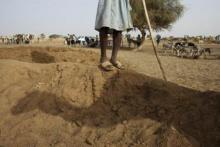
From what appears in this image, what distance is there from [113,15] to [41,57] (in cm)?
532

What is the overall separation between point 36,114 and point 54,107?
0.26 metres

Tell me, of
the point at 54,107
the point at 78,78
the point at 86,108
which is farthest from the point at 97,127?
the point at 78,78

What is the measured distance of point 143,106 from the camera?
430cm

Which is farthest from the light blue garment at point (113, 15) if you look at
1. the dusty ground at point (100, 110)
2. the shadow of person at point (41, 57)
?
the shadow of person at point (41, 57)

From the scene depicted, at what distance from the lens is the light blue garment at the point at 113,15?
513 cm

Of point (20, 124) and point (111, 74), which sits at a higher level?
point (111, 74)

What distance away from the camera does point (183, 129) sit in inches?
145

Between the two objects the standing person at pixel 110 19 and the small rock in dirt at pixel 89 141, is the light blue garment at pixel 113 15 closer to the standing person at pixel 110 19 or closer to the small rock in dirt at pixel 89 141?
the standing person at pixel 110 19

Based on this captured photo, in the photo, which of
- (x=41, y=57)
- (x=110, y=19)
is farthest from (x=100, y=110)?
(x=41, y=57)

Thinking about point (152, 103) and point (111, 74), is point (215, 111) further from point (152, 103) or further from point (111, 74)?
point (111, 74)

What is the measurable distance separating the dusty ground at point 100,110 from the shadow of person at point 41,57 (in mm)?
3761

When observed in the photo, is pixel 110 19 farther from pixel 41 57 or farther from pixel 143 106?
pixel 41 57

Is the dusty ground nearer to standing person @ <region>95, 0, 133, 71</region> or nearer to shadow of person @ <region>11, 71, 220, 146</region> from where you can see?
shadow of person @ <region>11, 71, 220, 146</region>

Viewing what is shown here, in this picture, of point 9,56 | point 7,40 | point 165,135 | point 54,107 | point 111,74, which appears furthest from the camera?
point 7,40
